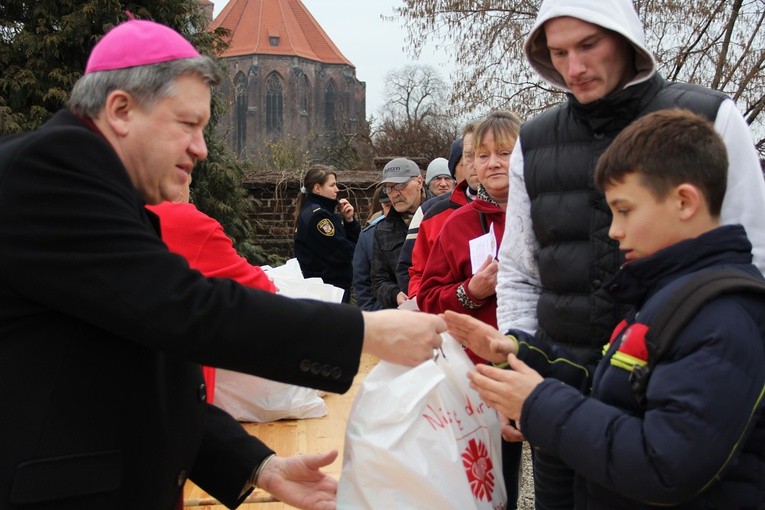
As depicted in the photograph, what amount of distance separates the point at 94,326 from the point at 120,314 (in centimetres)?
11

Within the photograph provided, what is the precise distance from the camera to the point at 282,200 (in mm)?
14141

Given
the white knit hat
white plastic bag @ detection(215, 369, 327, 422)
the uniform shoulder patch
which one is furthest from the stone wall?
white plastic bag @ detection(215, 369, 327, 422)

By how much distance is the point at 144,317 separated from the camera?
159 cm

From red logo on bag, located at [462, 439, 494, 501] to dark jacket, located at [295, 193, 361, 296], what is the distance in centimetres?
596

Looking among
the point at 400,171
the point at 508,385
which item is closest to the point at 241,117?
the point at 400,171

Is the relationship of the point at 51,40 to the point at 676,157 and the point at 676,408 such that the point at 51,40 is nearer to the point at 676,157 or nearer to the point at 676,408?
the point at 676,157

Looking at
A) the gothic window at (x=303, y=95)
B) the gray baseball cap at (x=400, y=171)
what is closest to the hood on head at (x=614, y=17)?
the gray baseball cap at (x=400, y=171)

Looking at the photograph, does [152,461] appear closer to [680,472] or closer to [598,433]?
[598,433]

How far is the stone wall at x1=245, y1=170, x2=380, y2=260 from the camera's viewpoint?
13766 mm

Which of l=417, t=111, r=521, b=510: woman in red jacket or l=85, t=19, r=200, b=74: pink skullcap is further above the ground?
l=85, t=19, r=200, b=74: pink skullcap

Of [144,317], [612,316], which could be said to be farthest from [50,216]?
[612,316]

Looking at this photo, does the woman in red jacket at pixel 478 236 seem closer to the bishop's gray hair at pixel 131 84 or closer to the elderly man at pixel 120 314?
the elderly man at pixel 120 314

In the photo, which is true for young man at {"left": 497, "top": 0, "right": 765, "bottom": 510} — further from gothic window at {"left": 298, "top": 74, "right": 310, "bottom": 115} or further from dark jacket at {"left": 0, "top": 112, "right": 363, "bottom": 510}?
gothic window at {"left": 298, "top": 74, "right": 310, "bottom": 115}

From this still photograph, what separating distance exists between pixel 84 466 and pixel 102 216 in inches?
19.2
